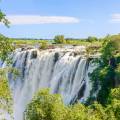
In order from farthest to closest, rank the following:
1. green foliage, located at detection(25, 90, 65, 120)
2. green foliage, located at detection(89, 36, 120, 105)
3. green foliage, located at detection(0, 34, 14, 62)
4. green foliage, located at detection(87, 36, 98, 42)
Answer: green foliage, located at detection(87, 36, 98, 42), green foliage, located at detection(89, 36, 120, 105), green foliage, located at detection(25, 90, 65, 120), green foliage, located at detection(0, 34, 14, 62)

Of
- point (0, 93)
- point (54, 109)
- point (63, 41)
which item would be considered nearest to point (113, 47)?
point (54, 109)

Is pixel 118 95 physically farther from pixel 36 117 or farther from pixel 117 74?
pixel 117 74

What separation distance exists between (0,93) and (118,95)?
10.5 meters

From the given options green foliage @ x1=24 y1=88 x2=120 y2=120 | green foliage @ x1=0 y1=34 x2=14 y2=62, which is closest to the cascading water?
green foliage @ x1=24 y1=88 x2=120 y2=120

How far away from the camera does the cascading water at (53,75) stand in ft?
116

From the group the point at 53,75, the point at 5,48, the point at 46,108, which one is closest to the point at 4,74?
the point at 5,48

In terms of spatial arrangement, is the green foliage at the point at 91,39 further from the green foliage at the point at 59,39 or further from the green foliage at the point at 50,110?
the green foliage at the point at 50,110

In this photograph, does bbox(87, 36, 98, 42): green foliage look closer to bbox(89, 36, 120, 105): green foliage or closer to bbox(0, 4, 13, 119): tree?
bbox(89, 36, 120, 105): green foliage

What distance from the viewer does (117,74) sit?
32.2 m

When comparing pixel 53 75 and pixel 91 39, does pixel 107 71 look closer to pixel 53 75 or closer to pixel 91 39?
pixel 53 75

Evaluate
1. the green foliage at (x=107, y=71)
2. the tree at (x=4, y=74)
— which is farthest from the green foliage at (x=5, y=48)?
the green foliage at (x=107, y=71)

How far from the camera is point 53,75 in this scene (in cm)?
4041

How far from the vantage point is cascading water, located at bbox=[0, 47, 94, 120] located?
35500 mm

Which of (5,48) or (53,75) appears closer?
(5,48)
